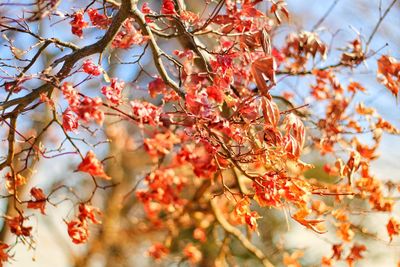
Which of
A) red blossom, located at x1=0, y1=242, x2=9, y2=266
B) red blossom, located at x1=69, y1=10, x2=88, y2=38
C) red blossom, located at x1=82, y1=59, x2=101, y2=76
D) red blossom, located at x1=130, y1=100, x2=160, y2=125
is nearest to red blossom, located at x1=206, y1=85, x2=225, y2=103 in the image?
red blossom, located at x1=130, y1=100, x2=160, y2=125

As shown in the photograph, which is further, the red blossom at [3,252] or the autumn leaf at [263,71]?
the red blossom at [3,252]

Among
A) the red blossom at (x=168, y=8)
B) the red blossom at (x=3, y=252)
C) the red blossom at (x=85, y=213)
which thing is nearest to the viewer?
the red blossom at (x=168, y=8)

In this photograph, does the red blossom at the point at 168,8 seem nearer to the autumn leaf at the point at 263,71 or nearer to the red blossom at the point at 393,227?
the autumn leaf at the point at 263,71

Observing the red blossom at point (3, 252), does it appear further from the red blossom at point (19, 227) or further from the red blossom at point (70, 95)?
the red blossom at point (70, 95)

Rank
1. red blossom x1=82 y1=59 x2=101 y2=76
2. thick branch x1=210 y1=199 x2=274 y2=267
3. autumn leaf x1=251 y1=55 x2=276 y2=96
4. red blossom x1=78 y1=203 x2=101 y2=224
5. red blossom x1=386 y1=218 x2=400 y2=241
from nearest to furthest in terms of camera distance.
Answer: autumn leaf x1=251 y1=55 x2=276 y2=96
red blossom x1=82 y1=59 x2=101 y2=76
red blossom x1=78 y1=203 x2=101 y2=224
red blossom x1=386 y1=218 x2=400 y2=241
thick branch x1=210 y1=199 x2=274 y2=267

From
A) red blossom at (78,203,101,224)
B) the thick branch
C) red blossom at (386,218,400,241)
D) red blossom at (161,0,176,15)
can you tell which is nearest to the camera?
red blossom at (161,0,176,15)

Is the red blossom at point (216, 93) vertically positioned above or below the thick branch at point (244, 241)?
above

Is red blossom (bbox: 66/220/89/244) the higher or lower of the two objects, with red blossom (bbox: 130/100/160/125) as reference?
lower

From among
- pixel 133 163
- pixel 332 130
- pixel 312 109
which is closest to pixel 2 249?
pixel 332 130

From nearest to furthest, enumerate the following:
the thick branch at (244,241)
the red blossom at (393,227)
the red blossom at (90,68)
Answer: the red blossom at (90,68)
the red blossom at (393,227)
the thick branch at (244,241)

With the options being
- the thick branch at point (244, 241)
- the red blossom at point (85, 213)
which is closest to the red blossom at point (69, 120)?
the red blossom at point (85, 213)

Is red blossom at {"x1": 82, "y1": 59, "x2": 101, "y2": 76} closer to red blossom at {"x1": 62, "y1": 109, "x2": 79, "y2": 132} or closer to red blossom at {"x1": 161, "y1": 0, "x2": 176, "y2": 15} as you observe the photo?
red blossom at {"x1": 62, "y1": 109, "x2": 79, "y2": 132}

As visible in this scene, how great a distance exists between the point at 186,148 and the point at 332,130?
22.5 inches

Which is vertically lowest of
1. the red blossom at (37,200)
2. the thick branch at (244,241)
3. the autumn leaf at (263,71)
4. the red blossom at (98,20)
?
the thick branch at (244,241)
